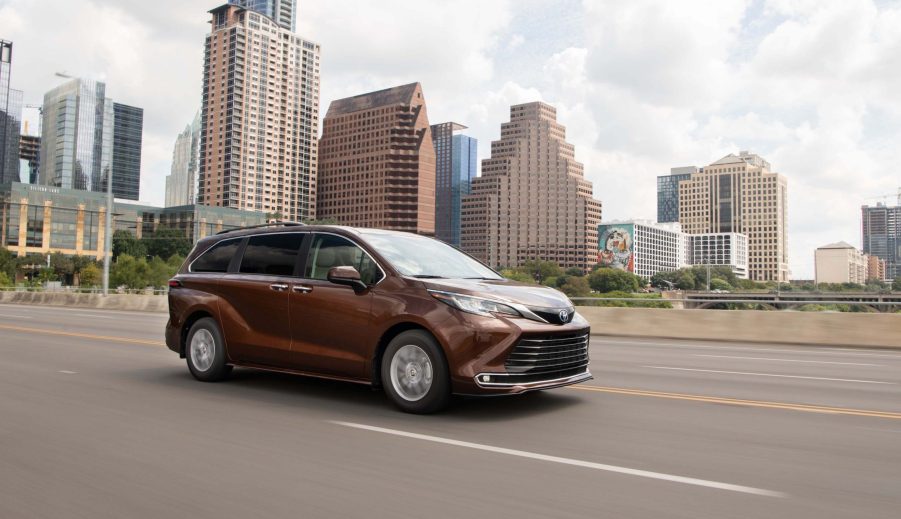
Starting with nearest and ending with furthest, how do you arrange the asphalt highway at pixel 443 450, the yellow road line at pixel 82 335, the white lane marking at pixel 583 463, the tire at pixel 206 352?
the asphalt highway at pixel 443 450, the white lane marking at pixel 583 463, the tire at pixel 206 352, the yellow road line at pixel 82 335

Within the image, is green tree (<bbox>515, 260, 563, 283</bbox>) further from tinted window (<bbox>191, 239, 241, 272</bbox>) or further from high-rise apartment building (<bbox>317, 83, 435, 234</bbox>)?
tinted window (<bbox>191, 239, 241, 272</bbox>)

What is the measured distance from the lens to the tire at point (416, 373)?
20.6 feet

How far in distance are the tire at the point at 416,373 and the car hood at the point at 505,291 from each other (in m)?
0.48

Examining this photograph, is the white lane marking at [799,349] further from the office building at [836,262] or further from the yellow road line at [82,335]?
the office building at [836,262]

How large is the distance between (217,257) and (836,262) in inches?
6379

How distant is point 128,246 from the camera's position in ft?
458

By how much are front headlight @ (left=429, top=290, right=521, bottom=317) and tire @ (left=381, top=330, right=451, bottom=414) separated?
0.38 meters

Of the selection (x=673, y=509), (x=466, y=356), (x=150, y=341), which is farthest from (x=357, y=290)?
(x=150, y=341)

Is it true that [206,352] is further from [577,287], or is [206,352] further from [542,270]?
[542,270]

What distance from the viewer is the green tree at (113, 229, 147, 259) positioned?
139 meters

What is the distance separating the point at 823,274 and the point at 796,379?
15333 cm

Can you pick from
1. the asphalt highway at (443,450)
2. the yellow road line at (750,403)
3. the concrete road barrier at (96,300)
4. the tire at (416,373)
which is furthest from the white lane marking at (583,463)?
the concrete road barrier at (96,300)

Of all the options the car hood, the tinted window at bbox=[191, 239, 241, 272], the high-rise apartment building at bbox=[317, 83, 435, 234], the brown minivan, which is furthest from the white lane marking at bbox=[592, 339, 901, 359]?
the high-rise apartment building at bbox=[317, 83, 435, 234]

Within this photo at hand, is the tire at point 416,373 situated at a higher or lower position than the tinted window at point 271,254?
lower
